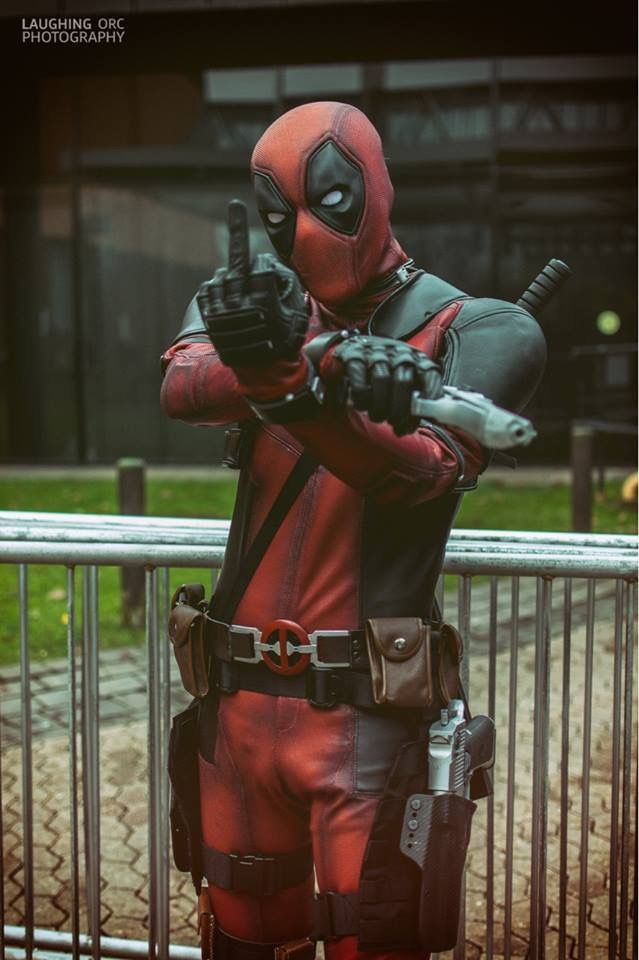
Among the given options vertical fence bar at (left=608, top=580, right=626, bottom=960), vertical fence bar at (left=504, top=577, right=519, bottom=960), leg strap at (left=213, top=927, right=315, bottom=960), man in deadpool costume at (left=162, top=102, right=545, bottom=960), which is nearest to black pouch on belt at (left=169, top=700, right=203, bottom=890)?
man in deadpool costume at (left=162, top=102, right=545, bottom=960)

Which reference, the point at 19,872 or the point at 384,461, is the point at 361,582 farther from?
the point at 19,872

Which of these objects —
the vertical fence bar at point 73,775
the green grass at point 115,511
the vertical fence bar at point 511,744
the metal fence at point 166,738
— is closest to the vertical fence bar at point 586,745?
the metal fence at point 166,738

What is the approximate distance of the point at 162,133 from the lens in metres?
11.7

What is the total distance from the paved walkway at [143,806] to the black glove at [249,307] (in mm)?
1684

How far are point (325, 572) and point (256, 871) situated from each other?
58cm

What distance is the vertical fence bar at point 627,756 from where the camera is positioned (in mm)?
2605

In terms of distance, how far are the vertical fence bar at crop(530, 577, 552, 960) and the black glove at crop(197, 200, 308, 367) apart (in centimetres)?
133

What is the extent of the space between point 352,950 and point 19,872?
7.28ft

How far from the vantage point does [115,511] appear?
8.95m

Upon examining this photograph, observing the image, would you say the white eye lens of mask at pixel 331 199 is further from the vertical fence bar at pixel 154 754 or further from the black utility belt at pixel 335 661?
the vertical fence bar at pixel 154 754

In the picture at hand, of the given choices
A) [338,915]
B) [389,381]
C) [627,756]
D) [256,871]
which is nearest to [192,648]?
[256,871]

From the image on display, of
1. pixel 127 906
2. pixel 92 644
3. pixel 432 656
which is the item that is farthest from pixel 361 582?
pixel 127 906

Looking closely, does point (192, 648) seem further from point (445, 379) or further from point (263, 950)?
point (445, 379)

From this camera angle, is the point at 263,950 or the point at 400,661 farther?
the point at 263,950
